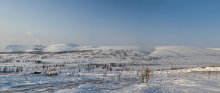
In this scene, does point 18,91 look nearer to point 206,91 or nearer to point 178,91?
point 178,91

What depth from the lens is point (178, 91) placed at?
29.4 meters

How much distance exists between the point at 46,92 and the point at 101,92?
13.9 feet

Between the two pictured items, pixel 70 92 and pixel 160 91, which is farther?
pixel 160 91

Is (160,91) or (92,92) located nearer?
(92,92)

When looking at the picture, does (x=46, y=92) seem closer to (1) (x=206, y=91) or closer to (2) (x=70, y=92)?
(2) (x=70, y=92)

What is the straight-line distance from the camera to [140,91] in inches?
1081

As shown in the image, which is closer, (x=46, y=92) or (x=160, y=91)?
(x=46, y=92)

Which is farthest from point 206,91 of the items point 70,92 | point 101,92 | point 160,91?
point 70,92

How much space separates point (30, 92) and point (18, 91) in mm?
1320

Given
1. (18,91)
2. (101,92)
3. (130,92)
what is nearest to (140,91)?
(130,92)

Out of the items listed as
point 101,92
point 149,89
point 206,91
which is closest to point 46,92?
point 101,92

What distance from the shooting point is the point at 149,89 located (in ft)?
96.3

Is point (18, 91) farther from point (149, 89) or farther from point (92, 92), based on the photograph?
point (149, 89)

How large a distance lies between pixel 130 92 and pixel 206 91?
7.65 meters
